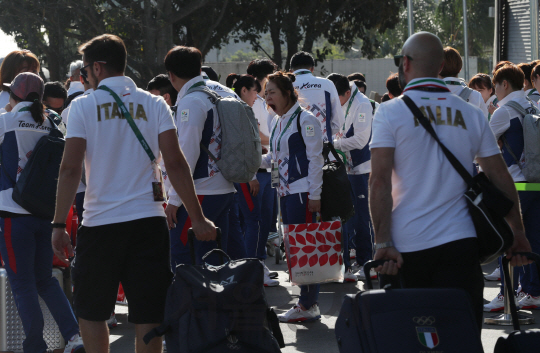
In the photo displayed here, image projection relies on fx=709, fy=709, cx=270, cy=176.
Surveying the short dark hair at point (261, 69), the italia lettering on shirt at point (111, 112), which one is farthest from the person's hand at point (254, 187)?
the italia lettering on shirt at point (111, 112)

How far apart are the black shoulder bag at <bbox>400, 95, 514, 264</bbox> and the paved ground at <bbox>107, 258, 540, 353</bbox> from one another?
115 cm

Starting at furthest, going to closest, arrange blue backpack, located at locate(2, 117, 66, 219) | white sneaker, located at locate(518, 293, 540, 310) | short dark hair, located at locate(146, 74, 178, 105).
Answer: short dark hair, located at locate(146, 74, 178, 105)
white sneaker, located at locate(518, 293, 540, 310)
blue backpack, located at locate(2, 117, 66, 219)

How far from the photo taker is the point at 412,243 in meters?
3.37

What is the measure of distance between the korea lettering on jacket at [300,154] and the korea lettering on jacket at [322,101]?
1561 millimetres

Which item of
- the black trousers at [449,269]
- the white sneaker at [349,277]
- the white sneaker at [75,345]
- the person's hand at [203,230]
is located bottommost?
the white sneaker at [349,277]

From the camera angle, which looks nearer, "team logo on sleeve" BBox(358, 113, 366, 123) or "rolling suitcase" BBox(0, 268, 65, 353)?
"rolling suitcase" BBox(0, 268, 65, 353)

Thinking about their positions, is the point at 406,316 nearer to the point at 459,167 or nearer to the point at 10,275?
the point at 459,167

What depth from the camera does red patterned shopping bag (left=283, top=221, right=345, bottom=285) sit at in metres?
5.65

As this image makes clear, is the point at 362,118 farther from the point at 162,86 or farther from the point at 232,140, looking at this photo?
the point at 232,140

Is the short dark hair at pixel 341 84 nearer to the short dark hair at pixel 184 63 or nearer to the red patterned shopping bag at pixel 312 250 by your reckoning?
the red patterned shopping bag at pixel 312 250

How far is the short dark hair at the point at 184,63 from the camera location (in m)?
4.94

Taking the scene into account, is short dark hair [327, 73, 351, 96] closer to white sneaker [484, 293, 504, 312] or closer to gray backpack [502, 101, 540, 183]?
gray backpack [502, 101, 540, 183]

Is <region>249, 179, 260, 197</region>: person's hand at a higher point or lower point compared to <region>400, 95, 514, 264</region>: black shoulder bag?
lower

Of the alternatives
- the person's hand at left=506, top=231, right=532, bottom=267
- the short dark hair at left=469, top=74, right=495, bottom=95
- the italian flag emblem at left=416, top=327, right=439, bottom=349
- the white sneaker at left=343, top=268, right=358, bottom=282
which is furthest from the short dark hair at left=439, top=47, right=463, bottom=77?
the italian flag emblem at left=416, top=327, right=439, bottom=349
